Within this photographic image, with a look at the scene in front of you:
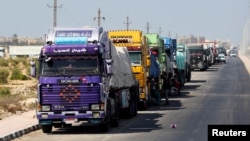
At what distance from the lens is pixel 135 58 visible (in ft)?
95.0

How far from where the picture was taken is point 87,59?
2055 centimetres

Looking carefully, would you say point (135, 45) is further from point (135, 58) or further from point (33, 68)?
point (33, 68)

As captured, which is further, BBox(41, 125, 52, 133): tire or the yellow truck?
the yellow truck

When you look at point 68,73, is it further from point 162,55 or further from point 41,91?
point 162,55

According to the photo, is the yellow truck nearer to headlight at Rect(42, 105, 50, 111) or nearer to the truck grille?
the truck grille

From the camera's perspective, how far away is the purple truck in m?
20.1

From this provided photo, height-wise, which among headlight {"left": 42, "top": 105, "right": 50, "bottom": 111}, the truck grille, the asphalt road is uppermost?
the truck grille

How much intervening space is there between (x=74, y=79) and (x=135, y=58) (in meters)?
9.10

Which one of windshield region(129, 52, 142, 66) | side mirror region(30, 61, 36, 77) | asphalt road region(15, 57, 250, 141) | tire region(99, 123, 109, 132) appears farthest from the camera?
windshield region(129, 52, 142, 66)

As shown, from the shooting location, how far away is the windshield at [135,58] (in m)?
28.9

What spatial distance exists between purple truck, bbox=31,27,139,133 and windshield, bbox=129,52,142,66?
7.65 meters

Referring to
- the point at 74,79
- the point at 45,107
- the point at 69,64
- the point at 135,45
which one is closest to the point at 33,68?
the point at 69,64

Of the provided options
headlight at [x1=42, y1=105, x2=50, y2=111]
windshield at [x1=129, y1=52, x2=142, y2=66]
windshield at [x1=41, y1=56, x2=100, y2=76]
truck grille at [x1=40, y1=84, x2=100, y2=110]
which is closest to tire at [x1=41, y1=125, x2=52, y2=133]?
headlight at [x1=42, y1=105, x2=50, y2=111]

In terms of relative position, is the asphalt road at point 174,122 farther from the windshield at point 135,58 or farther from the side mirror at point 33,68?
the windshield at point 135,58
